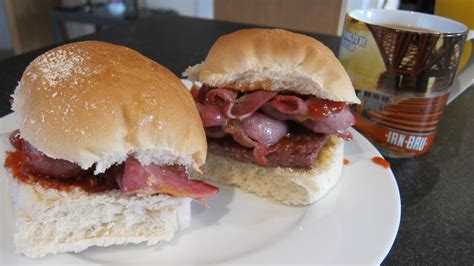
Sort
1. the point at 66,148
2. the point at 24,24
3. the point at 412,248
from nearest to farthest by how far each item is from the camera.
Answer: the point at 66,148, the point at 412,248, the point at 24,24

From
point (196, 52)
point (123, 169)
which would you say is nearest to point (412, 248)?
point (123, 169)

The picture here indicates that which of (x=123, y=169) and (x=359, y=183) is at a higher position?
(x=123, y=169)

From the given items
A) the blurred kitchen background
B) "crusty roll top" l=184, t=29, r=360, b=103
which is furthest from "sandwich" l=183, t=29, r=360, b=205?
the blurred kitchen background

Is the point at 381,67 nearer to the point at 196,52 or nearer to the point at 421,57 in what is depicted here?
the point at 421,57

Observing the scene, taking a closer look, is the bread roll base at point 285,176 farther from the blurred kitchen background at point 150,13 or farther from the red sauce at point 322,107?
the blurred kitchen background at point 150,13

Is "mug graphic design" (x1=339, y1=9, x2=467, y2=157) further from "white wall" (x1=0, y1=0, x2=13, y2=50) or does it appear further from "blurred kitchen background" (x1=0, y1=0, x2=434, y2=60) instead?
"white wall" (x1=0, y1=0, x2=13, y2=50)

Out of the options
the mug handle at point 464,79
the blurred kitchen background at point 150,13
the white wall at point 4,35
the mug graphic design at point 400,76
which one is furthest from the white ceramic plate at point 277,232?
the white wall at point 4,35
